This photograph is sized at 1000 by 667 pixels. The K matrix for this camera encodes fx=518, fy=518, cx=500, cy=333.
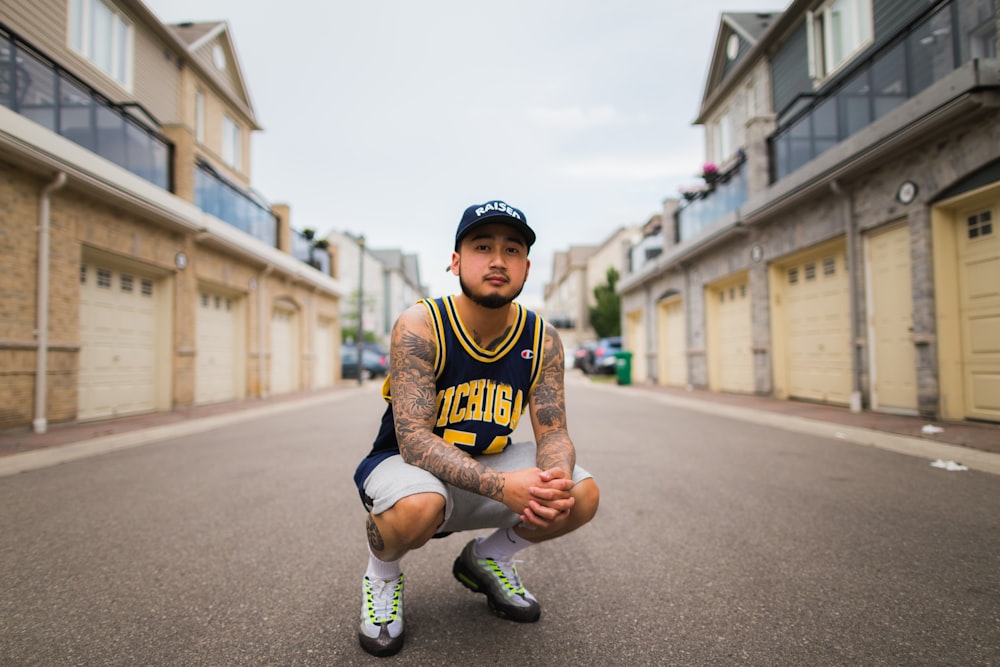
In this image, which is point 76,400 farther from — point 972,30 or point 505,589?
point 972,30

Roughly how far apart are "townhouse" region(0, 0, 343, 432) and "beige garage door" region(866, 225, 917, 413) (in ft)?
42.3

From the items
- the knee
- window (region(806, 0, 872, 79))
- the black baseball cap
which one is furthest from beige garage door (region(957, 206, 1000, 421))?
the knee

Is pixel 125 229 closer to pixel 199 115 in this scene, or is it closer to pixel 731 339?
pixel 199 115

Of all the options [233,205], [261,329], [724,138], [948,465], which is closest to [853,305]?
[948,465]

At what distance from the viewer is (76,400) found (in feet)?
27.3

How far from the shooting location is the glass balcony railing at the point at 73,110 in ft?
24.1

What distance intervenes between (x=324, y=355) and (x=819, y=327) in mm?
18380

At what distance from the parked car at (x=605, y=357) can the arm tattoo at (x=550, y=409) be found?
22.2 metres

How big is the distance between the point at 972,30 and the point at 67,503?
443 inches

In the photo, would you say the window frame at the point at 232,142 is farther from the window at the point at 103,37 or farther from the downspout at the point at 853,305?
the downspout at the point at 853,305

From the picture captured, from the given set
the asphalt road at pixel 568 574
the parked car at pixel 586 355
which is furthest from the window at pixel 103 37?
the parked car at pixel 586 355

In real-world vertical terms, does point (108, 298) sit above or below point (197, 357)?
above

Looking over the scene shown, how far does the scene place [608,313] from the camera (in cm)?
3794

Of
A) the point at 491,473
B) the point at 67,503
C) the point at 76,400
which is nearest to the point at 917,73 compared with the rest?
the point at 491,473
